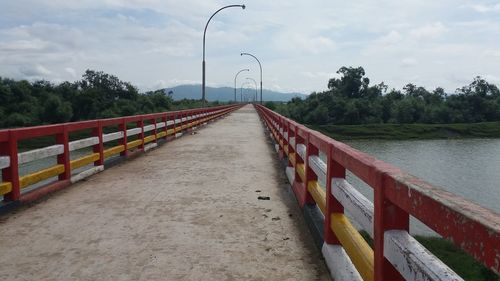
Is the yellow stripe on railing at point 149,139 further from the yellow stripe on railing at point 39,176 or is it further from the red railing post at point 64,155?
the yellow stripe on railing at point 39,176

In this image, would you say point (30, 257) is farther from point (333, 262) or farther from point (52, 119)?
point (52, 119)

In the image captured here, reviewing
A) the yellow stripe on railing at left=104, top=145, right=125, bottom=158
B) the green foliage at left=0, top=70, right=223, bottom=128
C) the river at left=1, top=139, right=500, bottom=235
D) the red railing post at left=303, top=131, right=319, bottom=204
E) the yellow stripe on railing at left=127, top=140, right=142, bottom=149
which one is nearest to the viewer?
the red railing post at left=303, top=131, right=319, bottom=204

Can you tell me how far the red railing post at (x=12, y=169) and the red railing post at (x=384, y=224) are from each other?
550 cm

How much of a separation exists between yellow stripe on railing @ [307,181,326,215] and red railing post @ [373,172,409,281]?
2060 mm

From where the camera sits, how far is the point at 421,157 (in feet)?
186

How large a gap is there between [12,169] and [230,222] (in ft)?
10.3

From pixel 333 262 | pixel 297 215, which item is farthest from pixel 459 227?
pixel 297 215

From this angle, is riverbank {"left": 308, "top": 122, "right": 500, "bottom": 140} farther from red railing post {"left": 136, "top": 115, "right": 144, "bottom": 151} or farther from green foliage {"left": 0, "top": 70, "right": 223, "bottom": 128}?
red railing post {"left": 136, "top": 115, "right": 144, "bottom": 151}

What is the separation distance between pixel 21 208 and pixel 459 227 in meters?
6.36

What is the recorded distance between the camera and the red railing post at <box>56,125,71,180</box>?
8.32 meters

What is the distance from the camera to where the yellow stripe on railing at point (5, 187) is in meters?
6.57

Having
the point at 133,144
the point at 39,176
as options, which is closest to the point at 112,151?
the point at 133,144

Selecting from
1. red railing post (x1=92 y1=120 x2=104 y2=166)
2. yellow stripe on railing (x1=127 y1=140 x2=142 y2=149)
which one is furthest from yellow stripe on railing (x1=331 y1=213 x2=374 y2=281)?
yellow stripe on railing (x1=127 y1=140 x2=142 y2=149)

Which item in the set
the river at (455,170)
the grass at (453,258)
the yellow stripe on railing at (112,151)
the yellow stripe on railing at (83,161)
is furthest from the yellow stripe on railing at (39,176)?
the river at (455,170)
